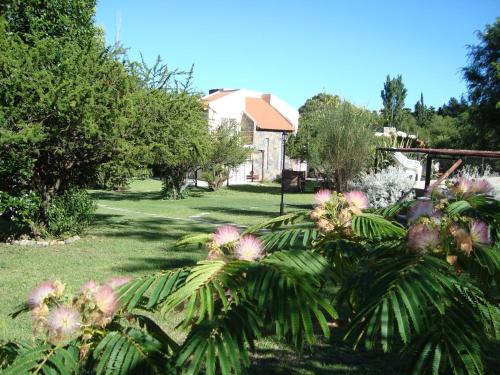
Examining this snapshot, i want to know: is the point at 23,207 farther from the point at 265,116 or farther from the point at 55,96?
the point at 265,116

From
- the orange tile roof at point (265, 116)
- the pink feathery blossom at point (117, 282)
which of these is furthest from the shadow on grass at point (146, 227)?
the orange tile roof at point (265, 116)

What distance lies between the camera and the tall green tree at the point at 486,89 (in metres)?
26.9

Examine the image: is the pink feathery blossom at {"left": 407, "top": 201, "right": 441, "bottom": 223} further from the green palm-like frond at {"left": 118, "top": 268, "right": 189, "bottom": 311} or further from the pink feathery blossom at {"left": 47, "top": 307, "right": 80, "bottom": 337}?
the pink feathery blossom at {"left": 47, "top": 307, "right": 80, "bottom": 337}

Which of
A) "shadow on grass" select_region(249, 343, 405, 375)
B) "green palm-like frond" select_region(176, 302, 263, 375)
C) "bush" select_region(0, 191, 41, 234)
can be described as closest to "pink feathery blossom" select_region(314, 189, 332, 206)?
"green palm-like frond" select_region(176, 302, 263, 375)

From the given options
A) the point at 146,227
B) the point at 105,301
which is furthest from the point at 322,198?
the point at 146,227

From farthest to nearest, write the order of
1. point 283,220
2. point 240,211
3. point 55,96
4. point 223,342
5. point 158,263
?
point 240,211, point 55,96, point 158,263, point 283,220, point 223,342

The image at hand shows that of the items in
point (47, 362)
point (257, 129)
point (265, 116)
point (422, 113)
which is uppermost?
point (422, 113)

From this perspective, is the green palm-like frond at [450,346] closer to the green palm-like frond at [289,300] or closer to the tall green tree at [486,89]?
the green palm-like frond at [289,300]

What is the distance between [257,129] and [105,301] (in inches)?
1767

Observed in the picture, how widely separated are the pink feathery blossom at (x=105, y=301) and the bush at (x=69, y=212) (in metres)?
11.4

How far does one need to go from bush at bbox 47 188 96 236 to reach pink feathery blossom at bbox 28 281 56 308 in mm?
11325

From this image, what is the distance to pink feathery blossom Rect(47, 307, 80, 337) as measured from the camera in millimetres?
1473

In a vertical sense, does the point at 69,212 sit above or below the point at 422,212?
below

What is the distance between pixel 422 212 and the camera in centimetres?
204
